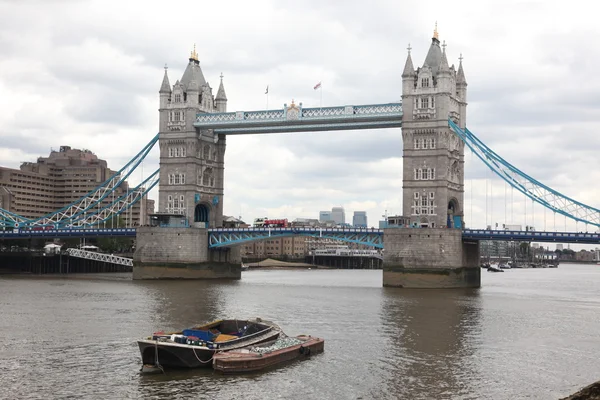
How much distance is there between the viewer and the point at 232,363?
33.1m

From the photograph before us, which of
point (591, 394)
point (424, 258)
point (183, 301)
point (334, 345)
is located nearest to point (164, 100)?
point (424, 258)

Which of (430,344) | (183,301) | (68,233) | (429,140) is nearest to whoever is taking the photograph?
(430,344)

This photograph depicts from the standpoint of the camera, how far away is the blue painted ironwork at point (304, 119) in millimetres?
92125

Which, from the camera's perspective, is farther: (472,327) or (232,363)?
(472,327)

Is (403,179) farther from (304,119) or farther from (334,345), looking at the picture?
(334,345)

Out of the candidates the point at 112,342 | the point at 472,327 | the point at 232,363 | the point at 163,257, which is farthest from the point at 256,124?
the point at 232,363

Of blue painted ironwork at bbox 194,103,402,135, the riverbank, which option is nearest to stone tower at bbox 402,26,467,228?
Result: blue painted ironwork at bbox 194,103,402,135

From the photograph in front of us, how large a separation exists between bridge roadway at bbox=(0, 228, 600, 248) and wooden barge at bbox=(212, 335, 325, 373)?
51.8m

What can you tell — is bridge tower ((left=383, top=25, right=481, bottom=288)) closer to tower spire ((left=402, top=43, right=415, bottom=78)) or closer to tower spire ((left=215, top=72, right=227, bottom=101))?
tower spire ((left=402, top=43, right=415, bottom=78))

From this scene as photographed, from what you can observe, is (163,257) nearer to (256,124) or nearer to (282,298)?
(256,124)

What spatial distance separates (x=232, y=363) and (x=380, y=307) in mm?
30021

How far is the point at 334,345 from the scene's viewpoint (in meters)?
41.1

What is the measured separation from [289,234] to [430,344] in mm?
54559

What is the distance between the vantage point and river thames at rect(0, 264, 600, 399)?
3095cm
